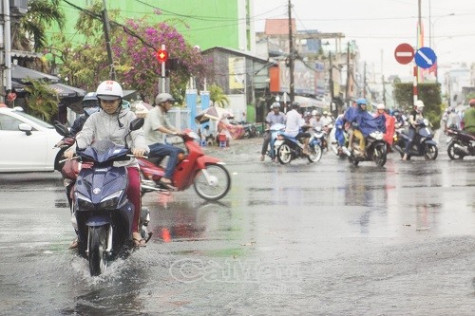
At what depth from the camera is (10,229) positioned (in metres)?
11.1

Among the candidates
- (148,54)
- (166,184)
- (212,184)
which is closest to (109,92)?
(166,184)

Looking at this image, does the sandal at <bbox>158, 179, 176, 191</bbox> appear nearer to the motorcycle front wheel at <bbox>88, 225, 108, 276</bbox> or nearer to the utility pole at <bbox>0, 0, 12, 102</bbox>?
the motorcycle front wheel at <bbox>88, 225, 108, 276</bbox>

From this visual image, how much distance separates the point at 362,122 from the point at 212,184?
9312 millimetres

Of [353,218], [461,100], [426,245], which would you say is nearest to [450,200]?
[353,218]

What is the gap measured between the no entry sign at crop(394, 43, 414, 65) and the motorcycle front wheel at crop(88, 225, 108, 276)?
860 inches

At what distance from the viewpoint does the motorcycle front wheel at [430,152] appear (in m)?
25.7

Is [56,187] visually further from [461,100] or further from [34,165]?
[461,100]

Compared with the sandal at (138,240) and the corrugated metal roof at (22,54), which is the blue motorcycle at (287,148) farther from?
the sandal at (138,240)

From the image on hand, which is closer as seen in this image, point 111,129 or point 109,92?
point 109,92

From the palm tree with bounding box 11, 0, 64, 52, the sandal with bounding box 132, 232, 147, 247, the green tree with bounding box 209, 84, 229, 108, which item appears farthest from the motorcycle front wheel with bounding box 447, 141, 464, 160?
the green tree with bounding box 209, 84, 229, 108

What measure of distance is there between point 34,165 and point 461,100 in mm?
93297

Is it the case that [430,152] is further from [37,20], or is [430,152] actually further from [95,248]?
[95,248]

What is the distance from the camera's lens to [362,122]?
76.0ft

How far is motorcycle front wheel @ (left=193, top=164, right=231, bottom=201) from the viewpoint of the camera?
47.8 ft
